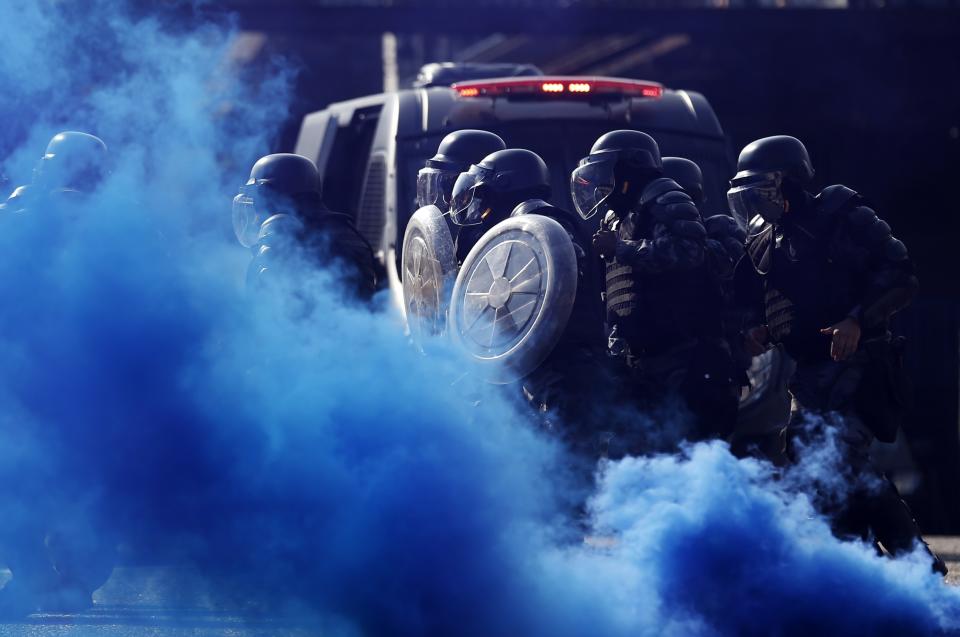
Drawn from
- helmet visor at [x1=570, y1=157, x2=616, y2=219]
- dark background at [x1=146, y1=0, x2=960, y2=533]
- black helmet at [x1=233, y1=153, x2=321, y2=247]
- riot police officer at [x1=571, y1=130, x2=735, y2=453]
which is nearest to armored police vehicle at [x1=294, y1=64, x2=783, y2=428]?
black helmet at [x1=233, y1=153, x2=321, y2=247]

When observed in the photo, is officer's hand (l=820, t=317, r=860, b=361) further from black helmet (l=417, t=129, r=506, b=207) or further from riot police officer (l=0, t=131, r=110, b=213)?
riot police officer (l=0, t=131, r=110, b=213)

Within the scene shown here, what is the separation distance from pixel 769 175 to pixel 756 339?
0.72 meters

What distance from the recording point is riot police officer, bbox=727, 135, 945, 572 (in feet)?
22.2

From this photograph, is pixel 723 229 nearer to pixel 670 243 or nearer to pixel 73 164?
pixel 670 243

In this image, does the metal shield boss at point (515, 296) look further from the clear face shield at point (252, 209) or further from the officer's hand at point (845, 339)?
the clear face shield at point (252, 209)

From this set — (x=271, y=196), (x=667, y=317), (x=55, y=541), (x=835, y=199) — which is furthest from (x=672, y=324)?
(x=55, y=541)

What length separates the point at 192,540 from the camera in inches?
253

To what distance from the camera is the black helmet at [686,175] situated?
837 cm

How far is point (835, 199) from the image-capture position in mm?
6891

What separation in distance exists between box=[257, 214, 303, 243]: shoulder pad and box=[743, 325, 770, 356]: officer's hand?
1.97 m

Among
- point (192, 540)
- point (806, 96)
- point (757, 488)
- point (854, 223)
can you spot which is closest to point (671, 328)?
point (854, 223)

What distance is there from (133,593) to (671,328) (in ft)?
8.05

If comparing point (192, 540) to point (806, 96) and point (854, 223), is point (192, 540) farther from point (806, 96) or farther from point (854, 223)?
point (806, 96)

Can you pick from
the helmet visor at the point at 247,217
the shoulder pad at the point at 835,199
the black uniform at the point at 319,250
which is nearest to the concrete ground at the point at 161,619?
the black uniform at the point at 319,250
